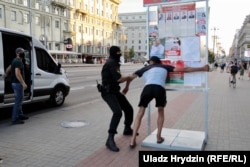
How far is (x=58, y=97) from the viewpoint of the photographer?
10.3m

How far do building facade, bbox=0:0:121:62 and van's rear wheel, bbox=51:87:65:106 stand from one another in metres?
42.1

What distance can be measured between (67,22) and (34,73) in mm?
73526

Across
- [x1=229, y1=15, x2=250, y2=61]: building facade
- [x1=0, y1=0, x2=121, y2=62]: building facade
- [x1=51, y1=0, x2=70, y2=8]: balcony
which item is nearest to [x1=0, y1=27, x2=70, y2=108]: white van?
[x1=229, y1=15, x2=250, y2=61]: building facade

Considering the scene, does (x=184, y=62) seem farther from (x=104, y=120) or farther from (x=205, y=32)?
(x=104, y=120)

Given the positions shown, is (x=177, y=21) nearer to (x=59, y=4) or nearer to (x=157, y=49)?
(x=157, y=49)

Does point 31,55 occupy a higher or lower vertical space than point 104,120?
higher

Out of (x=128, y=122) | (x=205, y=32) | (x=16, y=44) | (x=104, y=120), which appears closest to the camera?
(x=205, y=32)

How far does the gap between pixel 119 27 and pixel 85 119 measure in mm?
115326

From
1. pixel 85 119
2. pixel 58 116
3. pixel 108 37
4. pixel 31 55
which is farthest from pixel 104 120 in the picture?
pixel 108 37

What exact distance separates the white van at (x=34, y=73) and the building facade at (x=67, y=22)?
42091mm

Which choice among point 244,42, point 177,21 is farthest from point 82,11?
point 177,21

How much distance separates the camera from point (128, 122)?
649cm

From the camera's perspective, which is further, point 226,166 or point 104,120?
point 104,120

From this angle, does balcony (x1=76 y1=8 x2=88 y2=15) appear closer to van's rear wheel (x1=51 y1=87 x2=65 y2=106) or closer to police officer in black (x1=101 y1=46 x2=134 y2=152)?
van's rear wheel (x1=51 y1=87 x2=65 y2=106)
